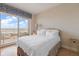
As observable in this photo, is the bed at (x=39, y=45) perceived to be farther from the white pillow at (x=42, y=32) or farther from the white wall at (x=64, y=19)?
the white wall at (x=64, y=19)

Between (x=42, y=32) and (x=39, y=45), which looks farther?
(x=42, y=32)

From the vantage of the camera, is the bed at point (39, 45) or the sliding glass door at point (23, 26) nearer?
the bed at point (39, 45)

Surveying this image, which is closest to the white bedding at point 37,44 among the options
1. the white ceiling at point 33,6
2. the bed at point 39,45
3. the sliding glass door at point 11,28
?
the bed at point 39,45

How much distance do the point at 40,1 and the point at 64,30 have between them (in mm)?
601

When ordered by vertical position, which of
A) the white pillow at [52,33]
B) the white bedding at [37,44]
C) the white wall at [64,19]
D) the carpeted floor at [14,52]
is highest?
the white wall at [64,19]

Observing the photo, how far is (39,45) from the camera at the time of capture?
143 cm

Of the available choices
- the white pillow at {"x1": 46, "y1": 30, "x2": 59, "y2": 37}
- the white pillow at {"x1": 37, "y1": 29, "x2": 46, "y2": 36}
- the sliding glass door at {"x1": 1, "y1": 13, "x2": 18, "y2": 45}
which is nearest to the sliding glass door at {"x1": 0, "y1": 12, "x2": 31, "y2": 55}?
the sliding glass door at {"x1": 1, "y1": 13, "x2": 18, "y2": 45}

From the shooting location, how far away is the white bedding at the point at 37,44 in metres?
1.43

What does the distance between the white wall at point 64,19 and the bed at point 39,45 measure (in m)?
0.15

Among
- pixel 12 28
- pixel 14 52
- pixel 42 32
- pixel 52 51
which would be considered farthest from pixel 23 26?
pixel 52 51

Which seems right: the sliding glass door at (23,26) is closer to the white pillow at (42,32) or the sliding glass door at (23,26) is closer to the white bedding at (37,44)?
the white bedding at (37,44)

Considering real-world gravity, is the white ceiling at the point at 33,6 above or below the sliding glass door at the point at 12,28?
above

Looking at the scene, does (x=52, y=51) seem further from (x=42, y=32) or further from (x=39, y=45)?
(x=42, y=32)

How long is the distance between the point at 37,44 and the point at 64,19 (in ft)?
1.94
